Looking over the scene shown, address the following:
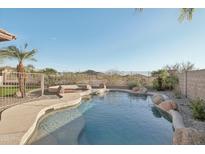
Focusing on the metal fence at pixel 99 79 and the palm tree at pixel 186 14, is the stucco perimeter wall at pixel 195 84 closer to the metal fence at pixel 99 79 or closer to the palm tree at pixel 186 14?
the palm tree at pixel 186 14

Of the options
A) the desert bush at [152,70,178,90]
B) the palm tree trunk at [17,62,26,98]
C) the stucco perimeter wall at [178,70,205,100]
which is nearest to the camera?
the stucco perimeter wall at [178,70,205,100]

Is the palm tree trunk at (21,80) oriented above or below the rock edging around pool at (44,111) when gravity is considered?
above

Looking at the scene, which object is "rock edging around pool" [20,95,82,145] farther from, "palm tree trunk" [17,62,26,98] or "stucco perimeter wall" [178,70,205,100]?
"stucco perimeter wall" [178,70,205,100]

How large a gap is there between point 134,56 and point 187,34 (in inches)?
448

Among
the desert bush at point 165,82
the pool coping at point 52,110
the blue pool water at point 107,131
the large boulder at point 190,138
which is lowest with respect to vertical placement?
the blue pool water at point 107,131

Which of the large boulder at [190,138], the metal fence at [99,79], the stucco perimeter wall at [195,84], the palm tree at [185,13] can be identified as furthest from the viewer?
the metal fence at [99,79]

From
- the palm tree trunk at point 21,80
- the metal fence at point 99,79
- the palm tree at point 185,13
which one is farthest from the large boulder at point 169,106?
the metal fence at point 99,79

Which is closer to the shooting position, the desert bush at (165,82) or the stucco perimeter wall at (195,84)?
the stucco perimeter wall at (195,84)

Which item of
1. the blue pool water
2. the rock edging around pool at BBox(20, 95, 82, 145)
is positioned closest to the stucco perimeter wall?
the blue pool water

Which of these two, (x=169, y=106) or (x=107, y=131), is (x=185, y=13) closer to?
(x=107, y=131)

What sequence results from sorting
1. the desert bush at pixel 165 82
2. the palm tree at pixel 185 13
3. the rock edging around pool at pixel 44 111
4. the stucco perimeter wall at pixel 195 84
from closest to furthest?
the palm tree at pixel 185 13, the rock edging around pool at pixel 44 111, the stucco perimeter wall at pixel 195 84, the desert bush at pixel 165 82

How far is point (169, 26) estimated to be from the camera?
496 inches
